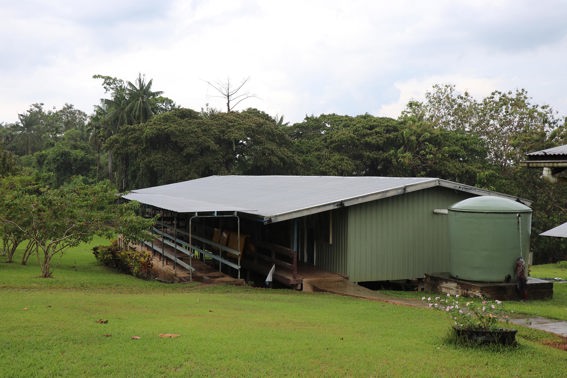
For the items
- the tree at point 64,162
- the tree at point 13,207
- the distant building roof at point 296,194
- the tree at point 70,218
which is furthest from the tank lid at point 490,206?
the tree at point 64,162

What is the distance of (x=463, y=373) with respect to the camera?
693 cm

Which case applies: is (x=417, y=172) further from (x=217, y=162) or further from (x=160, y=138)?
(x=160, y=138)

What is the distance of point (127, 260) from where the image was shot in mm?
19484

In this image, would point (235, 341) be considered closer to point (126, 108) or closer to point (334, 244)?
point (334, 244)

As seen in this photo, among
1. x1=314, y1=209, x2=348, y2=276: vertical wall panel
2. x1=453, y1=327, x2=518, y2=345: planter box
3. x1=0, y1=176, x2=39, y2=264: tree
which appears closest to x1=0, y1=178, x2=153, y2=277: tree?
x1=0, y1=176, x2=39, y2=264: tree

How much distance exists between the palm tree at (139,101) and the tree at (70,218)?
31979 mm

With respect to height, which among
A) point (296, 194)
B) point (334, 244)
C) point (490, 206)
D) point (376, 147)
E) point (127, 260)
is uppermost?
point (376, 147)

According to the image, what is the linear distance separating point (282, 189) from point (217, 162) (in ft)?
66.0

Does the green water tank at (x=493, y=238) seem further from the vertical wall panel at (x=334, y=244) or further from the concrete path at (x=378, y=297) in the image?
the vertical wall panel at (x=334, y=244)

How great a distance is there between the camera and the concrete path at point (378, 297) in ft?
35.6

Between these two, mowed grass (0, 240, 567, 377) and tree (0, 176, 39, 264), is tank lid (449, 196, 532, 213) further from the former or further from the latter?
tree (0, 176, 39, 264)

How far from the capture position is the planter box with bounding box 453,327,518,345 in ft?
27.1

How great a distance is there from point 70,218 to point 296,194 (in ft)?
23.7

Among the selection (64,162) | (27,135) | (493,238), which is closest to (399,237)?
(493,238)
